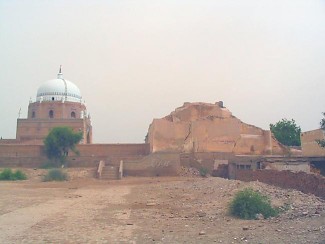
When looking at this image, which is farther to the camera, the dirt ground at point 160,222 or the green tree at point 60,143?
the green tree at point 60,143

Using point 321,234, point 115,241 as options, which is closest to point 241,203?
point 321,234

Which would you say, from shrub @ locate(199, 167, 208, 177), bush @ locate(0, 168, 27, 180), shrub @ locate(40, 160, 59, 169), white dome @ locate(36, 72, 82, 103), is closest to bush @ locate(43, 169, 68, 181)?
bush @ locate(0, 168, 27, 180)

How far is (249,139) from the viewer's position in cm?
3234

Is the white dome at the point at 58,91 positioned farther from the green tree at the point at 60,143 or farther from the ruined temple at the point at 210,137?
the ruined temple at the point at 210,137

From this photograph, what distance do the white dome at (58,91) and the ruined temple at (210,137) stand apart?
677 inches

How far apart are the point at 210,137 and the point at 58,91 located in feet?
71.3

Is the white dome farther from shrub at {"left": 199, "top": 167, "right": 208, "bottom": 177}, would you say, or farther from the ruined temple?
shrub at {"left": 199, "top": 167, "right": 208, "bottom": 177}

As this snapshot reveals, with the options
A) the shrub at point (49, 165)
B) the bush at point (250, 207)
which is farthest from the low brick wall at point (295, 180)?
the shrub at point (49, 165)

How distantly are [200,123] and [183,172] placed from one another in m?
5.63

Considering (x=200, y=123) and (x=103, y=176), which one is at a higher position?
(x=200, y=123)

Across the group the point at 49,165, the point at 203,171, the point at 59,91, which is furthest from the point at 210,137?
the point at 59,91

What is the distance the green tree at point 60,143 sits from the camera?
32.3m

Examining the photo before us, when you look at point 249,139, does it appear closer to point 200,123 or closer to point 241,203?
point 200,123

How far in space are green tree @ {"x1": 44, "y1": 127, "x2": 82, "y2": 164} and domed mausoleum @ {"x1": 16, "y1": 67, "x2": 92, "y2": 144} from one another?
27.2ft
